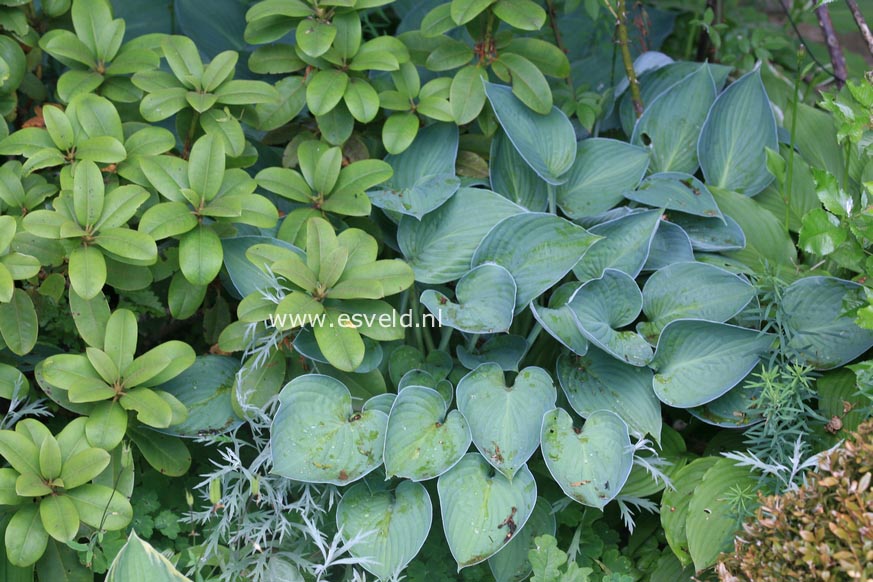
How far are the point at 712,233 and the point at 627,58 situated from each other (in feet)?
1.61

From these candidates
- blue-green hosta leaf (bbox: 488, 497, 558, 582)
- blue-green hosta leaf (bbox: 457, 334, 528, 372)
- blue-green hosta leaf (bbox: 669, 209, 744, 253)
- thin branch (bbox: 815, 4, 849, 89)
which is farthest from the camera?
thin branch (bbox: 815, 4, 849, 89)

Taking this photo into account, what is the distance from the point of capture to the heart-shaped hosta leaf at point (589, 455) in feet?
5.16

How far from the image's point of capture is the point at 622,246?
1859 millimetres

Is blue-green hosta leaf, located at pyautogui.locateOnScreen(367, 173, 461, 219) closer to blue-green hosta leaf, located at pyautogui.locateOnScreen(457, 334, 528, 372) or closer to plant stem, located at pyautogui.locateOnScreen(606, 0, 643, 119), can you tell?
blue-green hosta leaf, located at pyautogui.locateOnScreen(457, 334, 528, 372)

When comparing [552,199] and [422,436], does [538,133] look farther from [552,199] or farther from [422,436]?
[422,436]

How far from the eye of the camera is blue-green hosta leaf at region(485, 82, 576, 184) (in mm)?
1940

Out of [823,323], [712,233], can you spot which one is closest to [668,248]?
[712,233]

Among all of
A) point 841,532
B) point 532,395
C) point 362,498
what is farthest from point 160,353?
point 841,532

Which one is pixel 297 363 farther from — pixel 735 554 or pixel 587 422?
pixel 735 554

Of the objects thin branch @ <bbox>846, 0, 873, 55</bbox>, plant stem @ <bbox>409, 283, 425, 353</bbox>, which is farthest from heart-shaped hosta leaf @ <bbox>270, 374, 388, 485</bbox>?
thin branch @ <bbox>846, 0, 873, 55</bbox>

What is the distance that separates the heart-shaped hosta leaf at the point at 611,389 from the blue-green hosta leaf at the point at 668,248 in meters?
0.27

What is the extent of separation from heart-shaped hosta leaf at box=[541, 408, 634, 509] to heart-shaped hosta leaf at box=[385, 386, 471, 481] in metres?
0.17

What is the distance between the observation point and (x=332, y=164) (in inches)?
71.5

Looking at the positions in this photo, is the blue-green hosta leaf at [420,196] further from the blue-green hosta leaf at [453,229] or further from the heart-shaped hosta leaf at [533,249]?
the heart-shaped hosta leaf at [533,249]
